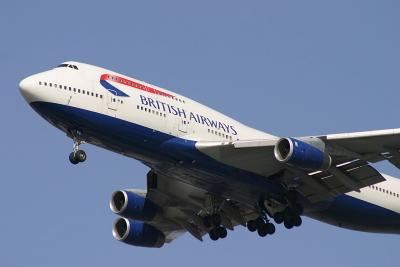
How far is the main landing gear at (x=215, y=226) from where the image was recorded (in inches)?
2127

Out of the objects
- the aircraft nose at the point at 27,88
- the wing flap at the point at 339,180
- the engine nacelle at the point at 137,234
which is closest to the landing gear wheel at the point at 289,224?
the wing flap at the point at 339,180

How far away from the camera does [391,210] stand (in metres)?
55.8

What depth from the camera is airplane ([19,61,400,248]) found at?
4822 centimetres

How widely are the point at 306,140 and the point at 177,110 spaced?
19.9 ft

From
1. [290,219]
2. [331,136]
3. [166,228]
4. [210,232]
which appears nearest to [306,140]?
[331,136]

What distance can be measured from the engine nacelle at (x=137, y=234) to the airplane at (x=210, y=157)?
1.78 m

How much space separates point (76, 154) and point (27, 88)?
142 inches

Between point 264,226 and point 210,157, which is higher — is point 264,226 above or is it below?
below

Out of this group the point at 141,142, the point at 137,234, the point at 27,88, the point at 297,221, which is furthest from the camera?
the point at 137,234

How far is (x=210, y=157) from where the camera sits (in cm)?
4931

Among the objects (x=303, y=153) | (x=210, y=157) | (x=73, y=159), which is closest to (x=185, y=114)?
(x=210, y=157)

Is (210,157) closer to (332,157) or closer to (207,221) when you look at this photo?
(332,157)

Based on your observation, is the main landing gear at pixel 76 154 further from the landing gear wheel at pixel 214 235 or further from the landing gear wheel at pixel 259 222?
the landing gear wheel at pixel 259 222

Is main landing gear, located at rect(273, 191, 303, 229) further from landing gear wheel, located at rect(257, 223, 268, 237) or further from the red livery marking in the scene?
the red livery marking
